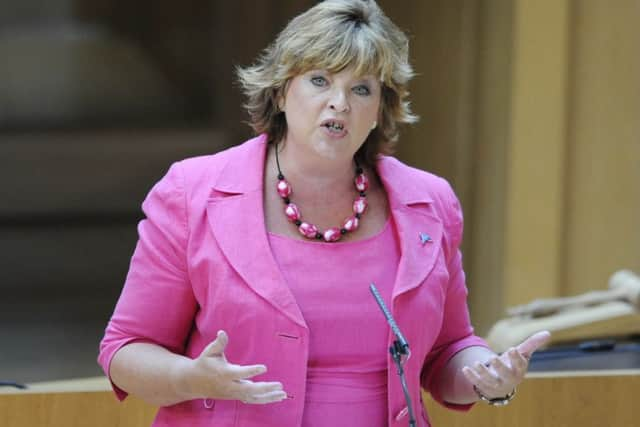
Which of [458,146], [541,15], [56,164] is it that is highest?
[541,15]

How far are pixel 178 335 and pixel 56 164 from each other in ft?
34.6

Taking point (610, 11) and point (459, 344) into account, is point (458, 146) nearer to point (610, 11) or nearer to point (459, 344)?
point (610, 11)

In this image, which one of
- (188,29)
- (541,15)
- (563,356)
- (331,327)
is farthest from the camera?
(188,29)

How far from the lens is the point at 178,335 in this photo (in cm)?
262

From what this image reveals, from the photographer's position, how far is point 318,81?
103 inches

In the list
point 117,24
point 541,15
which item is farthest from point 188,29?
point 541,15

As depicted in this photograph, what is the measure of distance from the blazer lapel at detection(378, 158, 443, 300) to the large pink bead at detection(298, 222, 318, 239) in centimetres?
17

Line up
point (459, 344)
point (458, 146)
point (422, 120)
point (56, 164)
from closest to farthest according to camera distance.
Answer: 1. point (459, 344)
2. point (458, 146)
3. point (422, 120)
4. point (56, 164)

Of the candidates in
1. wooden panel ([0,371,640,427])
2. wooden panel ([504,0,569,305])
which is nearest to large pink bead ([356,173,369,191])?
wooden panel ([0,371,640,427])

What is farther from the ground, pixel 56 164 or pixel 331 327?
pixel 331 327

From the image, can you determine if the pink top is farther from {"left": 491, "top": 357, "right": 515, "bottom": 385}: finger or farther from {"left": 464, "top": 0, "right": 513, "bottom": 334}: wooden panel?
{"left": 464, "top": 0, "right": 513, "bottom": 334}: wooden panel

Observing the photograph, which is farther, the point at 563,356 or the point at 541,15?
the point at 541,15

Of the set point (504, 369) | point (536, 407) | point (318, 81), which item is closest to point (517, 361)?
point (504, 369)

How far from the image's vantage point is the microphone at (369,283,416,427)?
8.21ft
